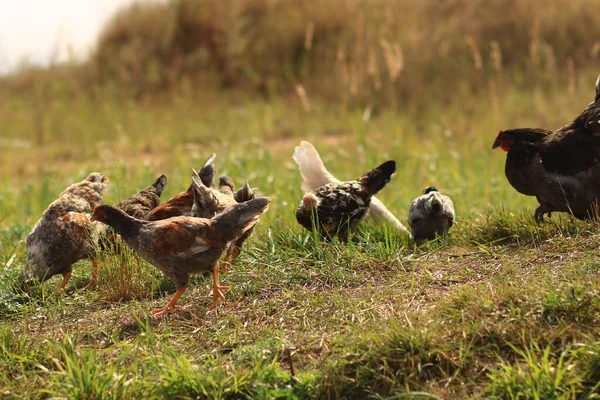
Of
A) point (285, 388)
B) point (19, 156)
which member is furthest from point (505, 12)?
point (285, 388)

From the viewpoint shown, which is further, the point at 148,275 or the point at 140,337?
the point at 148,275

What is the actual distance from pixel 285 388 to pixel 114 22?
15983mm

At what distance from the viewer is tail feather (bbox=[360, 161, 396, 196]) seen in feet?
20.5

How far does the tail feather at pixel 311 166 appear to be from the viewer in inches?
267

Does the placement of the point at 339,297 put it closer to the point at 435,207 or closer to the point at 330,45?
the point at 435,207

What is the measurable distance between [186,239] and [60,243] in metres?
1.14

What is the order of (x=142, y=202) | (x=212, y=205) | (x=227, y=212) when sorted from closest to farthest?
(x=227, y=212)
(x=212, y=205)
(x=142, y=202)

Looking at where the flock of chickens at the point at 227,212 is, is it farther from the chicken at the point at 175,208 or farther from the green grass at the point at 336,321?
the green grass at the point at 336,321

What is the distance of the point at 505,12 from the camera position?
16406mm

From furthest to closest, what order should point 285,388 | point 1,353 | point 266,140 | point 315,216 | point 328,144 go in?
point 266,140 → point 328,144 → point 315,216 → point 1,353 → point 285,388

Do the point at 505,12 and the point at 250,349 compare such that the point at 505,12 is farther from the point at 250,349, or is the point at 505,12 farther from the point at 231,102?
the point at 250,349

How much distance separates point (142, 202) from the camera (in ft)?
20.2

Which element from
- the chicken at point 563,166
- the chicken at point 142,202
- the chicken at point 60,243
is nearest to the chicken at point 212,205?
the chicken at point 142,202

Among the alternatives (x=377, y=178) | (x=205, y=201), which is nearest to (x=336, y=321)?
(x=205, y=201)
